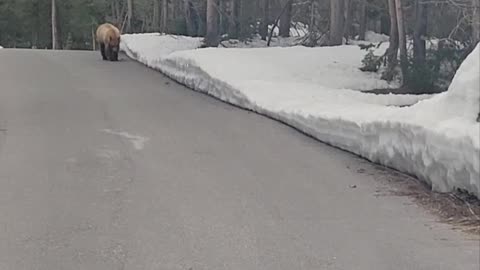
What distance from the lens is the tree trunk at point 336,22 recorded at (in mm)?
25183

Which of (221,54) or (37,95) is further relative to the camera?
(221,54)

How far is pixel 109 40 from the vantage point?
86.0 feet

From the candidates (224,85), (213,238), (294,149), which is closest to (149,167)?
(294,149)

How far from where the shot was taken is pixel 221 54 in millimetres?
21641

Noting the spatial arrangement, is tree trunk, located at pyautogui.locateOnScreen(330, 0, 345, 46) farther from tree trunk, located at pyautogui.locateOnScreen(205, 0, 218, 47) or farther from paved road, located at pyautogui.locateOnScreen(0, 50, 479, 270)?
paved road, located at pyautogui.locateOnScreen(0, 50, 479, 270)

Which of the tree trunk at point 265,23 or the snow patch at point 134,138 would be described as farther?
the tree trunk at point 265,23

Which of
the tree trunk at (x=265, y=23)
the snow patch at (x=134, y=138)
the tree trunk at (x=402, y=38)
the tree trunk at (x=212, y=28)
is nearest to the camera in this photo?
the snow patch at (x=134, y=138)

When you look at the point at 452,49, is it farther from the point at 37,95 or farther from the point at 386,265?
the point at 386,265

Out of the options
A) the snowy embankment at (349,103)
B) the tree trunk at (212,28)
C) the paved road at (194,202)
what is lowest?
the paved road at (194,202)

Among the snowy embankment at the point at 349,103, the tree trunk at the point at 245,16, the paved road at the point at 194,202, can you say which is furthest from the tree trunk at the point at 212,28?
the paved road at the point at 194,202

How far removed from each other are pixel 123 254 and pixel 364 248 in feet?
6.06

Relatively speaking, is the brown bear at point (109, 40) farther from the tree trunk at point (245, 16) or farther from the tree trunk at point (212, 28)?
the tree trunk at point (245, 16)

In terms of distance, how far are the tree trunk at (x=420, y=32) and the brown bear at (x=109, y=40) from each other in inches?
386

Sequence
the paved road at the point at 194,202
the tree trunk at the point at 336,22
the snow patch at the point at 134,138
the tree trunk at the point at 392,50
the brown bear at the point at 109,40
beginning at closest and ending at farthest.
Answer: the paved road at the point at 194,202 < the snow patch at the point at 134,138 < the tree trunk at the point at 392,50 < the tree trunk at the point at 336,22 < the brown bear at the point at 109,40
